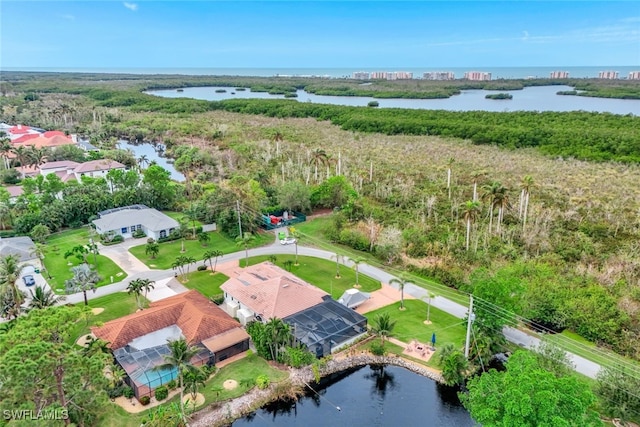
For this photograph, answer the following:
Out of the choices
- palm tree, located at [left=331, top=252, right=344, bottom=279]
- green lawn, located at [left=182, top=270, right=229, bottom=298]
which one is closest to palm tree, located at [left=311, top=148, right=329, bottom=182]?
palm tree, located at [left=331, top=252, right=344, bottom=279]

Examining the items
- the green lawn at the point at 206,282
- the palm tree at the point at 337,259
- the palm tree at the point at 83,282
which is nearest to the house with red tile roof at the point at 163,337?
the green lawn at the point at 206,282

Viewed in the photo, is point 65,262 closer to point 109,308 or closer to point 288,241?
point 109,308

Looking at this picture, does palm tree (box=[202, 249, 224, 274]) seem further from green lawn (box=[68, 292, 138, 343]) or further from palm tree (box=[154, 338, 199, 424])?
palm tree (box=[154, 338, 199, 424])

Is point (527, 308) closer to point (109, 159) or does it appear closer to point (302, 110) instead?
point (109, 159)

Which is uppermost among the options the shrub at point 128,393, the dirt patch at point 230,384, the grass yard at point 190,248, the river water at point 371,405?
the grass yard at point 190,248

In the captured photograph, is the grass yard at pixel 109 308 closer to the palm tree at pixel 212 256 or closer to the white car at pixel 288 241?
the palm tree at pixel 212 256

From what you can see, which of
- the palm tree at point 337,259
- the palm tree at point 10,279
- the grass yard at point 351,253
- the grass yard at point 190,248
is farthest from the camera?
the grass yard at point 190,248

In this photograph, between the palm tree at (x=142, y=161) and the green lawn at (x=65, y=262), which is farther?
the palm tree at (x=142, y=161)

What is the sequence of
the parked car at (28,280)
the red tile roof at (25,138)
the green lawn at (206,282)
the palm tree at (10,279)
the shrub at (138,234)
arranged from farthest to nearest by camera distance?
the red tile roof at (25,138), the shrub at (138,234), the parked car at (28,280), the green lawn at (206,282), the palm tree at (10,279)
